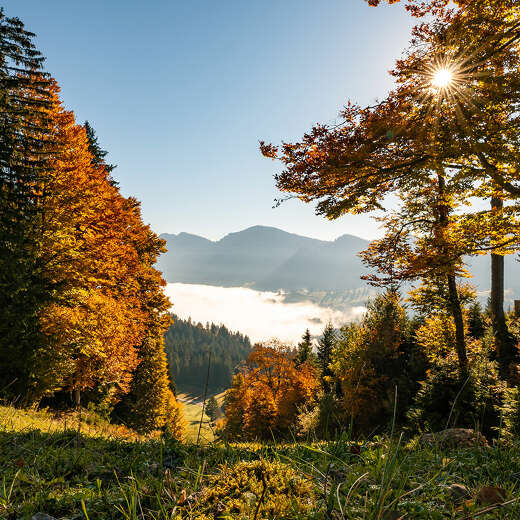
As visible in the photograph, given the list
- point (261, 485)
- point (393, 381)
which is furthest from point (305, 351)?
point (261, 485)

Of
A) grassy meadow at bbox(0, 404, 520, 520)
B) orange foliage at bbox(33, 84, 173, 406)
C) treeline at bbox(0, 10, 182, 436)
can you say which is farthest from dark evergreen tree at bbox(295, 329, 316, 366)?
grassy meadow at bbox(0, 404, 520, 520)

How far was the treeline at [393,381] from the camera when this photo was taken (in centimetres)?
1085

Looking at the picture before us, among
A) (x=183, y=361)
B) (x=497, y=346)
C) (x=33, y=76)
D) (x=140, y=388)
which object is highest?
(x=33, y=76)

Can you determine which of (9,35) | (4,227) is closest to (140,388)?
(4,227)

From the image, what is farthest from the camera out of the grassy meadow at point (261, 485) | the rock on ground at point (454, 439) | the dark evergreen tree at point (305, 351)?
the dark evergreen tree at point (305, 351)

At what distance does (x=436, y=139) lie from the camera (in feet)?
19.0

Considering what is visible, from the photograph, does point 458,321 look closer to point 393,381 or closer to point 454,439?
point 393,381

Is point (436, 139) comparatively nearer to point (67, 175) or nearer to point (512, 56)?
point (512, 56)

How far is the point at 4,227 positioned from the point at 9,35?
7653 millimetres

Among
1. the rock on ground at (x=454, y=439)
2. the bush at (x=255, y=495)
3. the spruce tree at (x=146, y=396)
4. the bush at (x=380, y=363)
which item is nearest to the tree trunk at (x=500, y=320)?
the bush at (x=380, y=363)

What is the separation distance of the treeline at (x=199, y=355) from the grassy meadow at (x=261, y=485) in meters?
105

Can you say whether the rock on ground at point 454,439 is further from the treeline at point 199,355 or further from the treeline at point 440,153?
the treeline at point 199,355

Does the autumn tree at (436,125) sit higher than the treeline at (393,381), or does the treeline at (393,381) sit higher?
the autumn tree at (436,125)

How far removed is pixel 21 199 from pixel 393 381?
71.6ft
